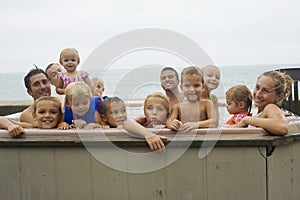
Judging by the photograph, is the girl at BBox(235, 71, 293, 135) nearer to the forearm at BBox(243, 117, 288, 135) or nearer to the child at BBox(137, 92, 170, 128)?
the forearm at BBox(243, 117, 288, 135)

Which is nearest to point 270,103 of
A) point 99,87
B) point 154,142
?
point 154,142

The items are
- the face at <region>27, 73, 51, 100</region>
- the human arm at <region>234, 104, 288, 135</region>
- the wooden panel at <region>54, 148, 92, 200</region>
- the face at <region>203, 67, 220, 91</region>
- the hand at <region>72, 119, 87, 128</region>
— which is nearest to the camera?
the human arm at <region>234, 104, 288, 135</region>

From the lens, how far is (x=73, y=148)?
2154mm

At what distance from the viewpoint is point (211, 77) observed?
2910 millimetres

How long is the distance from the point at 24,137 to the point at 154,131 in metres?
0.70

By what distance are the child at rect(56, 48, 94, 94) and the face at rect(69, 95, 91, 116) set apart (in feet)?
2.93

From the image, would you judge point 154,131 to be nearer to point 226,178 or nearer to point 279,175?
point 226,178

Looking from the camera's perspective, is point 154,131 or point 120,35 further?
point 120,35

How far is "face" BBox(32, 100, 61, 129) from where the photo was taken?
234cm

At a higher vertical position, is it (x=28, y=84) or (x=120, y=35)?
(x=120, y=35)

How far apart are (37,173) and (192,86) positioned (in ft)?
3.23

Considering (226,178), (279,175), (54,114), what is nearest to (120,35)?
(54,114)

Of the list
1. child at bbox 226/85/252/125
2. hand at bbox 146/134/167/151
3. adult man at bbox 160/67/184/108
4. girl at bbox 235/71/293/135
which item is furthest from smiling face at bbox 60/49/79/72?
girl at bbox 235/71/293/135

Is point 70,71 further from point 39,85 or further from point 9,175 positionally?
point 9,175
